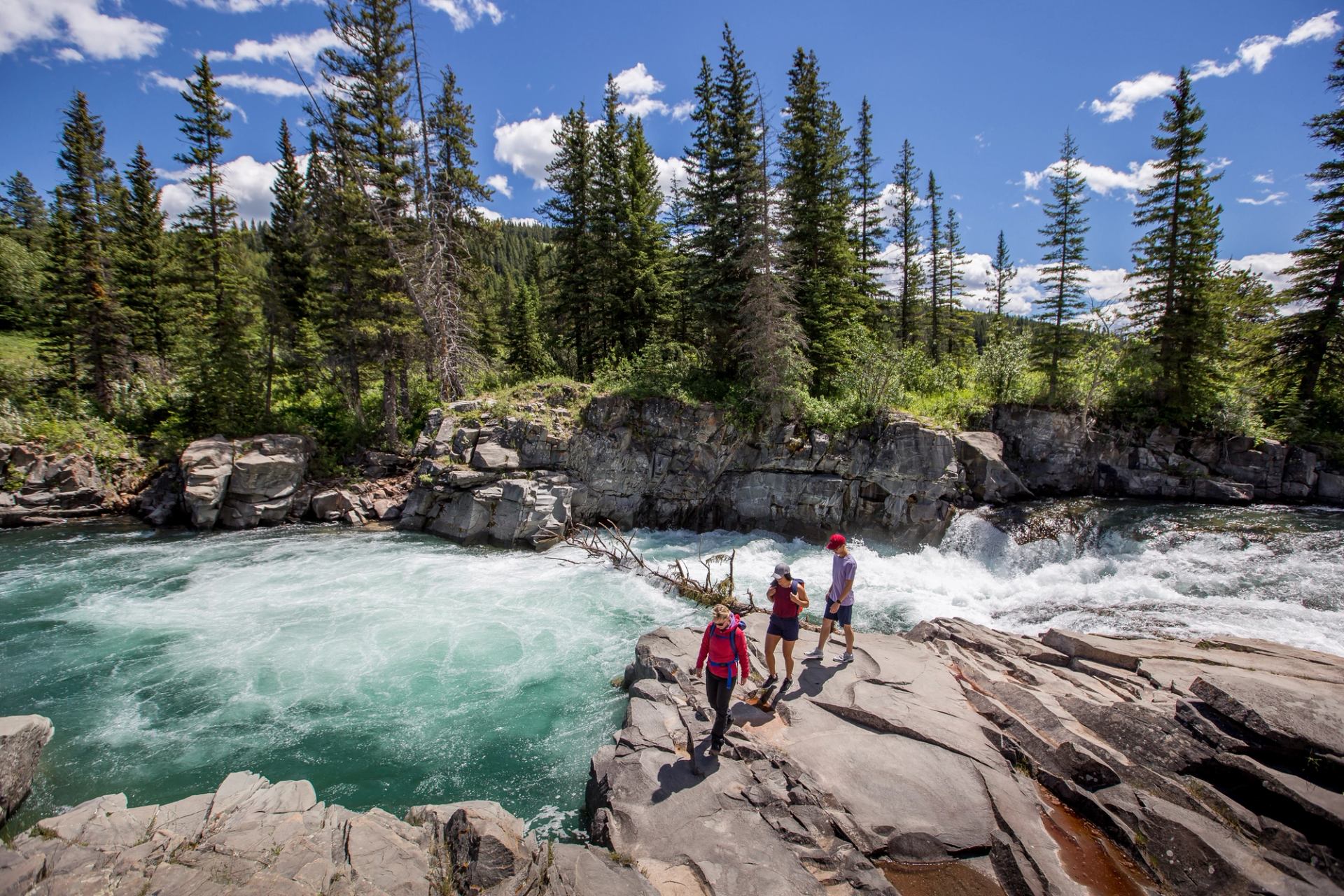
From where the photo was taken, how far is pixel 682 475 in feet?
66.1

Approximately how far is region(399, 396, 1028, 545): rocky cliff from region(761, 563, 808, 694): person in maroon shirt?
457 inches

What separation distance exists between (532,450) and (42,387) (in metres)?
23.1

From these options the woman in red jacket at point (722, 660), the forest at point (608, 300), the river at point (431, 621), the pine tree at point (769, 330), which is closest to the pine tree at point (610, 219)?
the forest at point (608, 300)

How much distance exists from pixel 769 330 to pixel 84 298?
3011cm

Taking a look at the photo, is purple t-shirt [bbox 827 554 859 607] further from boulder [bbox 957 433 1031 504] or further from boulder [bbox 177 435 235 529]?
boulder [bbox 177 435 235 529]

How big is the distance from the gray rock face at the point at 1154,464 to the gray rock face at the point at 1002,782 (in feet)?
41.2

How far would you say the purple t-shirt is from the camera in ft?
27.6

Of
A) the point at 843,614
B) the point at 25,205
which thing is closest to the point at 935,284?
the point at 843,614

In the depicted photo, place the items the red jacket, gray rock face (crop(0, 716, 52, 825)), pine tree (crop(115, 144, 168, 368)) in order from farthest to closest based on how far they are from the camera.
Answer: pine tree (crop(115, 144, 168, 368))
gray rock face (crop(0, 716, 52, 825))
the red jacket

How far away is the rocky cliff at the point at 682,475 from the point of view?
17.7 metres

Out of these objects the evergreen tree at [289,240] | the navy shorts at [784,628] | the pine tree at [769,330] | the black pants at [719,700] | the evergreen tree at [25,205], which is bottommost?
the black pants at [719,700]

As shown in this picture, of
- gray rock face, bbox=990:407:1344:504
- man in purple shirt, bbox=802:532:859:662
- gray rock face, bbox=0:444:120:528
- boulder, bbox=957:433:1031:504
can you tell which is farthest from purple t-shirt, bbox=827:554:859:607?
gray rock face, bbox=0:444:120:528

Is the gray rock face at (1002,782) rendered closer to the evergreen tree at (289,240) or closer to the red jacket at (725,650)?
the red jacket at (725,650)

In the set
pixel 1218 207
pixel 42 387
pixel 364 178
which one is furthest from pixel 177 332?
pixel 1218 207
